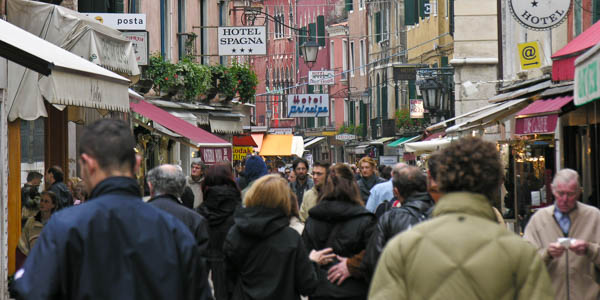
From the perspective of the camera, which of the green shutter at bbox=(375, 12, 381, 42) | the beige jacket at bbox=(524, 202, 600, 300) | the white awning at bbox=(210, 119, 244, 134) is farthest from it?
the green shutter at bbox=(375, 12, 381, 42)

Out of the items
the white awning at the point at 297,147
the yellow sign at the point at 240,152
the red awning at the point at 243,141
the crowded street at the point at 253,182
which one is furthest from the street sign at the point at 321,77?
the yellow sign at the point at 240,152

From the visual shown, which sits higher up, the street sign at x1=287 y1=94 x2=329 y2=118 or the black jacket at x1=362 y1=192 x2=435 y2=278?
the street sign at x1=287 y1=94 x2=329 y2=118

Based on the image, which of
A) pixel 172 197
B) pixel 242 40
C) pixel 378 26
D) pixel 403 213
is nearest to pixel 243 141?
pixel 242 40

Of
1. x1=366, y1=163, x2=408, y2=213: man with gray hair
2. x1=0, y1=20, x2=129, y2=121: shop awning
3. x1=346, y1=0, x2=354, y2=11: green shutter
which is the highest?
x1=346, y1=0, x2=354, y2=11: green shutter

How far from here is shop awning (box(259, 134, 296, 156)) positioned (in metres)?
41.7

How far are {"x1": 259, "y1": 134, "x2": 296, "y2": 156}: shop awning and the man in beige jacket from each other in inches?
1325

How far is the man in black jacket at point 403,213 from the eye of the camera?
7148mm

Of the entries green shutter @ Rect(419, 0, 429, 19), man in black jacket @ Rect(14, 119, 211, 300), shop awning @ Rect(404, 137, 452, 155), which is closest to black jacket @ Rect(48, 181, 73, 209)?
man in black jacket @ Rect(14, 119, 211, 300)

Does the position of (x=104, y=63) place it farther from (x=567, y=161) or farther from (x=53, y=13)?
(x=567, y=161)

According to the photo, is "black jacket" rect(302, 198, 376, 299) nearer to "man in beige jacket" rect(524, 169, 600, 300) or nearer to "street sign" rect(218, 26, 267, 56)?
"man in beige jacket" rect(524, 169, 600, 300)

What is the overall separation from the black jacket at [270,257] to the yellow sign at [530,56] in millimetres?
12113

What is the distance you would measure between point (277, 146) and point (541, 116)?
94.1 ft

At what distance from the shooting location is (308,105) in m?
49.9

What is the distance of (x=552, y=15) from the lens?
16422 millimetres
